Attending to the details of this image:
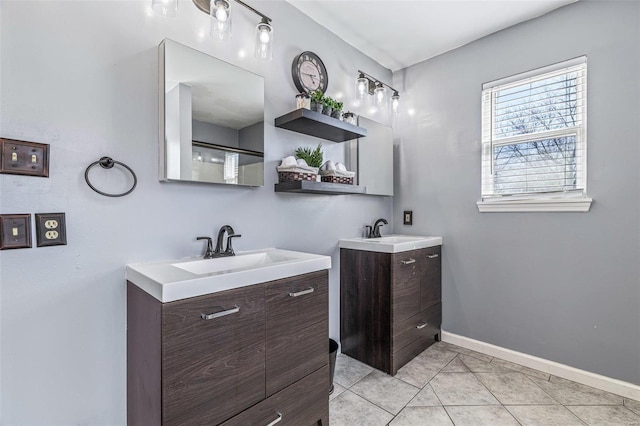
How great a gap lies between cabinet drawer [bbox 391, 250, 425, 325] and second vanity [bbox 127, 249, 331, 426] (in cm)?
75

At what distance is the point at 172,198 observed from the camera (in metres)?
1.51

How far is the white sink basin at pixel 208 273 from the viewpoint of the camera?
1041mm

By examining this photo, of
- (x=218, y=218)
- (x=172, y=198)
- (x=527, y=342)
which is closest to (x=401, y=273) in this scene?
(x=527, y=342)

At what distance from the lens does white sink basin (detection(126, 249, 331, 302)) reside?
3.42ft

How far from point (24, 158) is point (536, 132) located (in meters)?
3.07

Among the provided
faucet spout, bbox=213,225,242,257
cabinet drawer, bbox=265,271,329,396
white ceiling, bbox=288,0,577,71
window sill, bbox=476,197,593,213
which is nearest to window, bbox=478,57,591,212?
window sill, bbox=476,197,593,213

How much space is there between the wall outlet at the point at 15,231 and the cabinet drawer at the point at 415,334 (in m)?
2.08

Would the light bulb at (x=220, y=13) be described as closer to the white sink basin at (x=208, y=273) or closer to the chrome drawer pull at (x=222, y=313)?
the white sink basin at (x=208, y=273)

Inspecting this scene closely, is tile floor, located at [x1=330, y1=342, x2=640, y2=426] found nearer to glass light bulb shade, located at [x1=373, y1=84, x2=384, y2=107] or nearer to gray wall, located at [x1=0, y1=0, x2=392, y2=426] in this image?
gray wall, located at [x1=0, y1=0, x2=392, y2=426]

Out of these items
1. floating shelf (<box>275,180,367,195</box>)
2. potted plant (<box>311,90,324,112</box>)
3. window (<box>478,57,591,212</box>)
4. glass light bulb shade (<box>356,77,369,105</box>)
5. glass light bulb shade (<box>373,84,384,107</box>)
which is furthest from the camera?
glass light bulb shade (<box>373,84,384,107</box>)

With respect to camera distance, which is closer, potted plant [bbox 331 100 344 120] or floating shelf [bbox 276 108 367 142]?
floating shelf [bbox 276 108 367 142]

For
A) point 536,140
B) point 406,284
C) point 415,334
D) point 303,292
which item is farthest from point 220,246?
point 536,140

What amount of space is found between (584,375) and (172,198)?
9.50 ft

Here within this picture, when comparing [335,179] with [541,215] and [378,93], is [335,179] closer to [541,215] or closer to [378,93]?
[378,93]
